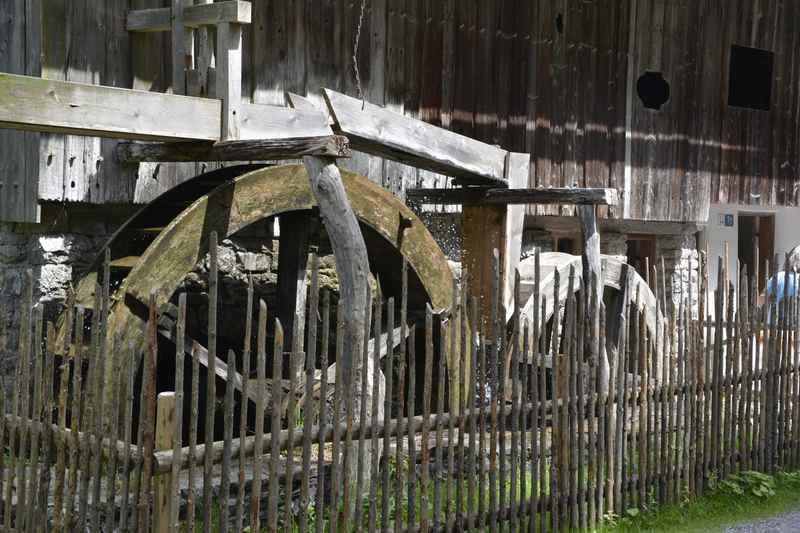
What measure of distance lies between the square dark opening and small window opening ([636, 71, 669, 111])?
1.18 m

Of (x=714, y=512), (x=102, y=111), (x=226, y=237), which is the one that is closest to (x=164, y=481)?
(x=102, y=111)

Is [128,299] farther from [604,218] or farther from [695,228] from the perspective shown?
[695,228]

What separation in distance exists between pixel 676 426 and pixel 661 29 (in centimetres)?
527

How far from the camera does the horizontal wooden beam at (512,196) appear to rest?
773cm

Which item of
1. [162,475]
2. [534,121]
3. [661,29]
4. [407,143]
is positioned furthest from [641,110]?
[162,475]

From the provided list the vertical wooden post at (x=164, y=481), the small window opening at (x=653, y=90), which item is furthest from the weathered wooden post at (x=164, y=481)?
the small window opening at (x=653, y=90)

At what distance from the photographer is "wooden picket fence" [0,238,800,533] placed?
400 centimetres

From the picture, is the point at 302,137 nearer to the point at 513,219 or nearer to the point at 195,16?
the point at 195,16

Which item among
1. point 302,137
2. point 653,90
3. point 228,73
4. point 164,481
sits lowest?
point 164,481

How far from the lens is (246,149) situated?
5.96 m

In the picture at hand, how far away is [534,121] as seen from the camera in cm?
932

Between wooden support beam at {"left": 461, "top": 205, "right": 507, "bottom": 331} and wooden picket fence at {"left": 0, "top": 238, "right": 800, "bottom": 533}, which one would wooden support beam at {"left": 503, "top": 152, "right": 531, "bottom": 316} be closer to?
wooden support beam at {"left": 461, "top": 205, "right": 507, "bottom": 331}

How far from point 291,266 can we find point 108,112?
2.25 metres

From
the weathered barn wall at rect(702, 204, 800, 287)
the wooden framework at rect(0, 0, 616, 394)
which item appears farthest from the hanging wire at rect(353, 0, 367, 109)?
the weathered barn wall at rect(702, 204, 800, 287)
